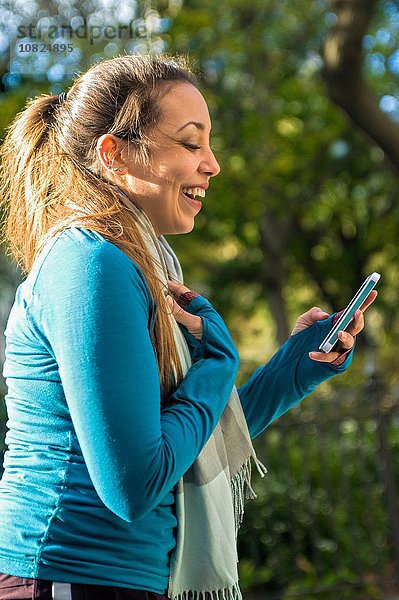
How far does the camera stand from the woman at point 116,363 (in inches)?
57.4

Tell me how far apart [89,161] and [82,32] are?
552cm

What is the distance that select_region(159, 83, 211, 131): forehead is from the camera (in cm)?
179

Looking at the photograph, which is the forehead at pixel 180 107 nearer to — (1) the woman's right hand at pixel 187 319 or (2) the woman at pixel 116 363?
(2) the woman at pixel 116 363

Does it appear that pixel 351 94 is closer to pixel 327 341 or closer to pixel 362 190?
pixel 327 341

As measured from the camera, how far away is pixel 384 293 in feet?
51.3

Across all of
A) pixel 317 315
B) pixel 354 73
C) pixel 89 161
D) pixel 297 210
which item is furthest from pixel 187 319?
pixel 297 210

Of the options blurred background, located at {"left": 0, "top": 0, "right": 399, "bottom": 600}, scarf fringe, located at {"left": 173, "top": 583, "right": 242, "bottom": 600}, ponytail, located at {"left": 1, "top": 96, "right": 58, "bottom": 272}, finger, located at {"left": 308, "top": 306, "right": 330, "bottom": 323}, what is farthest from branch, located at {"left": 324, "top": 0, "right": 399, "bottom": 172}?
scarf fringe, located at {"left": 173, "top": 583, "right": 242, "bottom": 600}

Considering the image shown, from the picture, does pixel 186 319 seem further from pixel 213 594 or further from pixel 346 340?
pixel 213 594

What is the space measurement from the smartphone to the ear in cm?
55

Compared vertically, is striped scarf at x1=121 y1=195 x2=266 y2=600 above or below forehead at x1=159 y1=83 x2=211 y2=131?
below

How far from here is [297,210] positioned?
1352 cm

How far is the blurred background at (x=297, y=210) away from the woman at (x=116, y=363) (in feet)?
2.44

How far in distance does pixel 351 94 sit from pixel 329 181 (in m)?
7.42

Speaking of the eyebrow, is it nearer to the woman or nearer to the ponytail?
the woman
